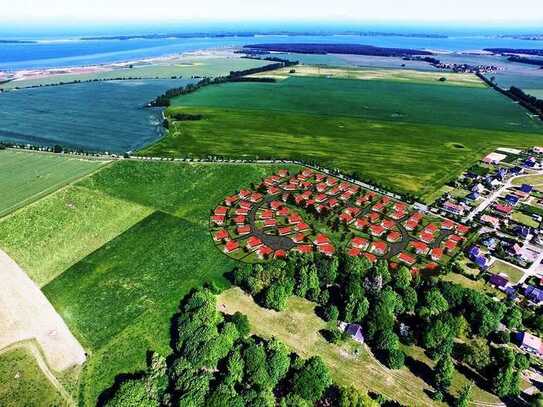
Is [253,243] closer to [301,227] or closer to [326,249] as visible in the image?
[301,227]

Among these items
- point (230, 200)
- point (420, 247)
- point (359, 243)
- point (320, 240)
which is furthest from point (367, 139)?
point (320, 240)

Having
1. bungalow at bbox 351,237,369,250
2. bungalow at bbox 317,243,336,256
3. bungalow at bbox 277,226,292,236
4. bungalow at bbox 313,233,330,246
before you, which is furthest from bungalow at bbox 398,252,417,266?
bungalow at bbox 277,226,292,236

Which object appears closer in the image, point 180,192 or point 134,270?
point 134,270

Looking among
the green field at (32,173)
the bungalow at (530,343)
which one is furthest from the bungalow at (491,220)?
the green field at (32,173)

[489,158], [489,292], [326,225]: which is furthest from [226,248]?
[489,158]

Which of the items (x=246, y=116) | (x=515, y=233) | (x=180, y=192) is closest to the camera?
(x=515, y=233)

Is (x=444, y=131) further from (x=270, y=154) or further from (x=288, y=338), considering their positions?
(x=288, y=338)
